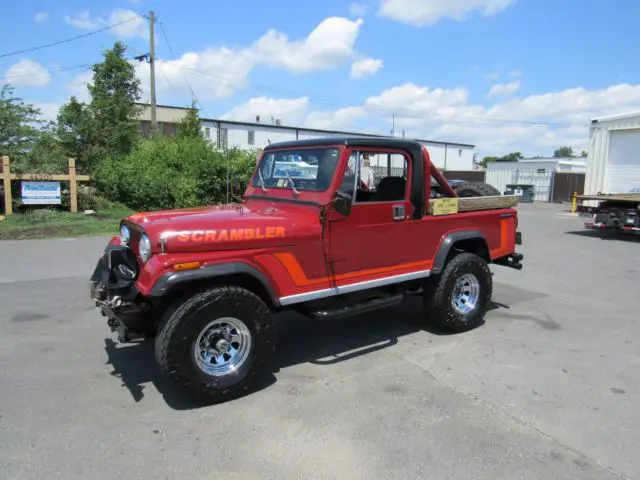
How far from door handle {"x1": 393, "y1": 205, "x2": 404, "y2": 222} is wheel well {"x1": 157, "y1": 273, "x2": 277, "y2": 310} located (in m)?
1.50

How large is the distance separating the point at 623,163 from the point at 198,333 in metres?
16.7

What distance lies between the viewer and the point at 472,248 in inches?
233

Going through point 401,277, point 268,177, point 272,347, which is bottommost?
point 272,347

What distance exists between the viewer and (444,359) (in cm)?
468

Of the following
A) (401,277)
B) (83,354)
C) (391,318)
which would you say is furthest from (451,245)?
(83,354)

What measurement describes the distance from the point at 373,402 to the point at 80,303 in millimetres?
4470

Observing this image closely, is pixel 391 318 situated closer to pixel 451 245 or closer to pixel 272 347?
pixel 451 245

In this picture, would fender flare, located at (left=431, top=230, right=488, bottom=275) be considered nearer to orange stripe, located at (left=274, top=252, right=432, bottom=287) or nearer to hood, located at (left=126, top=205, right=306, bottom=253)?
orange stripe, located at (left=274, top=252, right=432, bottom=287)

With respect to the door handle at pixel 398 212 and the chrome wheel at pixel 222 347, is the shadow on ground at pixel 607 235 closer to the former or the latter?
the door handle at pixel 398 212

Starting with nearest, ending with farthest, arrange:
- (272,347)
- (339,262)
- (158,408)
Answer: (158,408) < (272,347) < (339,262)

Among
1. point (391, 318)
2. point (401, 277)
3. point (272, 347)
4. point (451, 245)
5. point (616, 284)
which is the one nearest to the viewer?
point (272, 347)

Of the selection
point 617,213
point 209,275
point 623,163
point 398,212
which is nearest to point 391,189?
point 398,212

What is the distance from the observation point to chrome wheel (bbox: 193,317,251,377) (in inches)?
149

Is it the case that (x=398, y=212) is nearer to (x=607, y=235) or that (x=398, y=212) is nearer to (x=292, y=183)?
(x=292, y=183)
